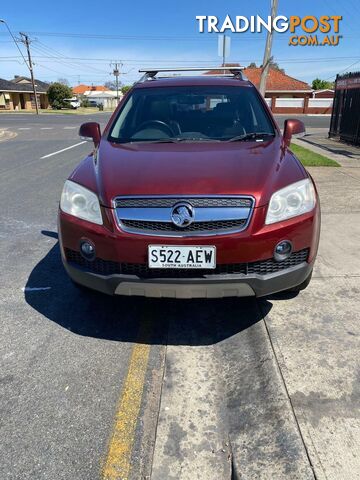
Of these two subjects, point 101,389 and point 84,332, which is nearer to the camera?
point 101,389

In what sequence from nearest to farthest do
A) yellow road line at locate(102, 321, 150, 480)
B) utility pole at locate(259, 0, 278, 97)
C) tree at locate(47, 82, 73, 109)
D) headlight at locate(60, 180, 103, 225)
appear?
yellow road line at locate(102, 321, 150, 480), headlight at locate(60, 180, 103, 225), utility pole at locate(259, 0, 278, 97), tree at locate(47, 82, 73, 109)

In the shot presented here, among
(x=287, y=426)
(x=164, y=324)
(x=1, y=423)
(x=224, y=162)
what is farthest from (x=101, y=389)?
(x=224, y=162)

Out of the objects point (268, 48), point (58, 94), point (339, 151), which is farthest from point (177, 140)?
point (58, 94)

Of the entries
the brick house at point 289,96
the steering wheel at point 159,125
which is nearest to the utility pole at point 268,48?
the steering wheel at point 159,125

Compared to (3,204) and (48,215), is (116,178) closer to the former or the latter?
(48,215)

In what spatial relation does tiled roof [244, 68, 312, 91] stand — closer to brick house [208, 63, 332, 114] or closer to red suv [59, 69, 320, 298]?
brick house [208, 63, 332, 114]

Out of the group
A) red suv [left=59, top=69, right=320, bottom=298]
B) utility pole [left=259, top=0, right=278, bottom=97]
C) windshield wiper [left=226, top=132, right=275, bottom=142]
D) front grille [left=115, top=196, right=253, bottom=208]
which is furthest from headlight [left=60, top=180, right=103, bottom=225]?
utility pole [left=259, top=0, right=278, bottom=97]

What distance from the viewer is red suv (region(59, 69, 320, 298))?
2475mm

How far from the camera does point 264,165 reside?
279cm

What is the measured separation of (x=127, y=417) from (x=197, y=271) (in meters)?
0.90

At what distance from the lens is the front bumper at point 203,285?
8.23 feet

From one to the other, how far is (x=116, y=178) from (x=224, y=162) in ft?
2.42

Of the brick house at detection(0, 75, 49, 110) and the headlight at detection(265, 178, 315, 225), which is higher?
the headlight at detection(265, 178, 315, 225)

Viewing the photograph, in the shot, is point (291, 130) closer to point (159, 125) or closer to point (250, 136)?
point (250, 136)
